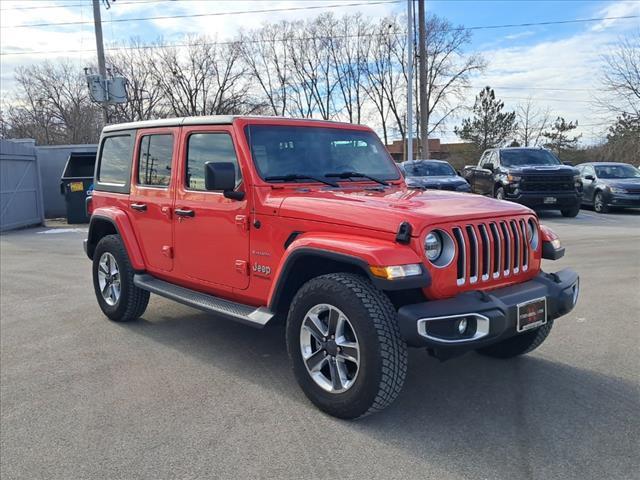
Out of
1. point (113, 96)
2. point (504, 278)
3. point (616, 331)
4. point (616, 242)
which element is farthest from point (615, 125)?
point (504, 278)

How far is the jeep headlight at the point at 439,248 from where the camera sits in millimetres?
3338

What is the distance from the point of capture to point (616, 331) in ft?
17.0

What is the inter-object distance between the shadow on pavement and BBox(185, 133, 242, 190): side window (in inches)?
58.2

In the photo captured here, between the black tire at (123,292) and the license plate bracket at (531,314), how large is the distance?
147 inches

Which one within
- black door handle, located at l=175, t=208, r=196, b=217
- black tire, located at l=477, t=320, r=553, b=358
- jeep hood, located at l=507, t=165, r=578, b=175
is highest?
jeep hood, located at l=507, t=165, r=578, b=175

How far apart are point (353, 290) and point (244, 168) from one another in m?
1.44

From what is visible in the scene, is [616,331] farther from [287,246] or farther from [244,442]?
[244,442]

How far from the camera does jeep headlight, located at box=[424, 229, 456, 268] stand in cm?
334

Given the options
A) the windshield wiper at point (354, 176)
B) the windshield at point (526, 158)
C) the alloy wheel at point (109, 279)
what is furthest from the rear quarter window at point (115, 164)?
the windshield at point (526, 158)

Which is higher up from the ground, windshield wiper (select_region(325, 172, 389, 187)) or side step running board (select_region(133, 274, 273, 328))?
windshield wiper (select_region(325, 172, 389, 187))

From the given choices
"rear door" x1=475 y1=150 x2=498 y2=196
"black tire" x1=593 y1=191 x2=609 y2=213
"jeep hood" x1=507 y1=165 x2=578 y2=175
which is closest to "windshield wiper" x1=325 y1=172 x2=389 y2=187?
"jeep hood" x1=507 y1=165 x2=578 y2=175

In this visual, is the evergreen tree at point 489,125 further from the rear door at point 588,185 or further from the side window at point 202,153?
the side window at point 202,153

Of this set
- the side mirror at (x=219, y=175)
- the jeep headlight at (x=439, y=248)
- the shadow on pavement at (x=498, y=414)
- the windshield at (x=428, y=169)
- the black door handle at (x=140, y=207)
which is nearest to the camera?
the shadow on pavement at (x=498, y=414)

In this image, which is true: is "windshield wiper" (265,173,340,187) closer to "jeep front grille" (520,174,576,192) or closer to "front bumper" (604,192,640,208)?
"jeep front grille" (520,174,576,192)
